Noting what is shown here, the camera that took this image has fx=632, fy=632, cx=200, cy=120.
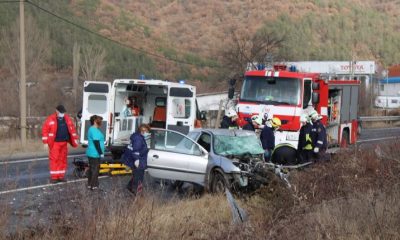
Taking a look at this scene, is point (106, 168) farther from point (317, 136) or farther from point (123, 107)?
point (317, 136)

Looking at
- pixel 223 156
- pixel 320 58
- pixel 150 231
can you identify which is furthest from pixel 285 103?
pixel 320 58

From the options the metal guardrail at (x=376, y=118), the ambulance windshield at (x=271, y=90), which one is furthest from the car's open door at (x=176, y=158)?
the metal guardrail at (x=376, y=118)

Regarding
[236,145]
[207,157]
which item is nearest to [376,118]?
[236,145]

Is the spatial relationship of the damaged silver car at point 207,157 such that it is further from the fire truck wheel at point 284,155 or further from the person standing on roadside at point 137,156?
the fire truck wheel at point 284,155

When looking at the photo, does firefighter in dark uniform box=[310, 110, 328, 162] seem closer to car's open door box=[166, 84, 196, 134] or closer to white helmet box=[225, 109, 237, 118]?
white helmet box=[225, 109, 237, 118]

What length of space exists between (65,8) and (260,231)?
69416mm

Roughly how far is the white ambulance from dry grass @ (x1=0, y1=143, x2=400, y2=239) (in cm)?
757

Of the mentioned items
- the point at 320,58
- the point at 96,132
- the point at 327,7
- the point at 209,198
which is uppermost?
the point at 327,7

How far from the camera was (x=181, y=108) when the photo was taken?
1731 cm

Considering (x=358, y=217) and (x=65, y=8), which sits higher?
(x=65, y=8)

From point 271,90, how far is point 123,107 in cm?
Result: 418

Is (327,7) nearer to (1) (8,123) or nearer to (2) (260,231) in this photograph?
(1) (8,123)

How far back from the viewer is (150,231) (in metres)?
6.46

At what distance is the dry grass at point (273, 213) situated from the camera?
626 centimetres
